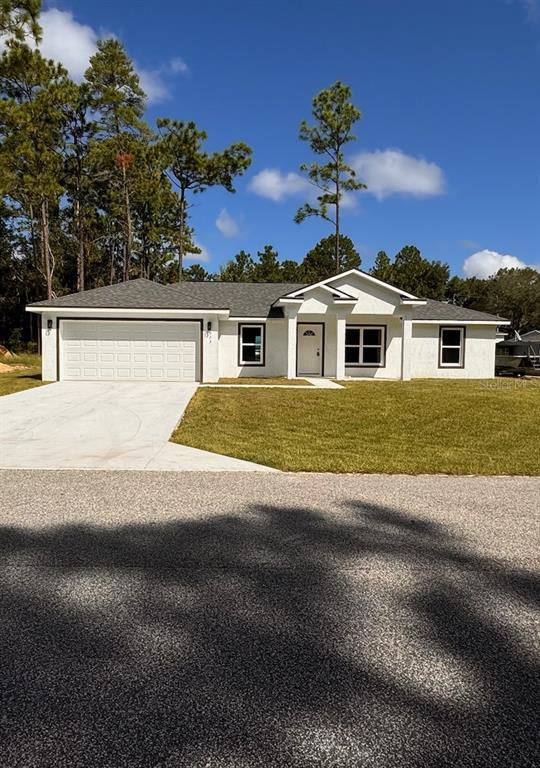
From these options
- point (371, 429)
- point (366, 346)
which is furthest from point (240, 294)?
point (371, 429)

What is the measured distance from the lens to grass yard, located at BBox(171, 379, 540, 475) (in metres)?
7.04

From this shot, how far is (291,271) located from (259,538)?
1677 inches

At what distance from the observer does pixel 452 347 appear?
899 inches

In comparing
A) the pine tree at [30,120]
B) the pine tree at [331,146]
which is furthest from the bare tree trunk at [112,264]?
the pine tree at [331,146]

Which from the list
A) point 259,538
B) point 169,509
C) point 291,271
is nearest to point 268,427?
point 169,509

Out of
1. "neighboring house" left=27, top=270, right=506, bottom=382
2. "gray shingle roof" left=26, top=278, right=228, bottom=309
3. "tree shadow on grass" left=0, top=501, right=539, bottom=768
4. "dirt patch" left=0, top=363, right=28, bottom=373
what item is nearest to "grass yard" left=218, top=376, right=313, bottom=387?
"neighboring house" left=27, top=270, right=506, bottom=382

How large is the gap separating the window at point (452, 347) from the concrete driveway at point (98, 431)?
1275cm

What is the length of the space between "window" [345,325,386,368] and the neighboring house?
0.04 m

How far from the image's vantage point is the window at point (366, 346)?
72.3 feet

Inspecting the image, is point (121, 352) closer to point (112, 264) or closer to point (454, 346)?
point (454, 346)

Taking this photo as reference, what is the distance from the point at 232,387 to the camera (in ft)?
55.3

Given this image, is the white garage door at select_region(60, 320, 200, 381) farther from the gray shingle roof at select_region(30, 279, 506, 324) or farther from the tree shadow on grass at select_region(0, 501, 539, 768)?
the tree shadow on grass at select_region(0, 501, 539, 768)

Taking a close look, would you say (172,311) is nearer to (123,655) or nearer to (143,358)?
(143,358)

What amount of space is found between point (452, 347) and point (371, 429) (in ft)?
47.8
